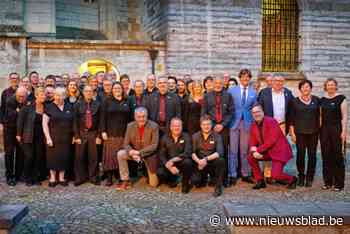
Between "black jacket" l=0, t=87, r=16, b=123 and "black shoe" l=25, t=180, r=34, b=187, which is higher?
"black jacket" l=0, t=87, r=16, b=123

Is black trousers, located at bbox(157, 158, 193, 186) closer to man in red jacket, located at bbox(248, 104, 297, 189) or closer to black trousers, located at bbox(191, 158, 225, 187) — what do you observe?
black trousers, located at bbox(191, 158, 225, 187)

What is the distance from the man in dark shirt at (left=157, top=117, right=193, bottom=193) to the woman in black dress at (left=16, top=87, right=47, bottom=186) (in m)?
2.22

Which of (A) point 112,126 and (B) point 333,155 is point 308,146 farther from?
(A) point 112,126

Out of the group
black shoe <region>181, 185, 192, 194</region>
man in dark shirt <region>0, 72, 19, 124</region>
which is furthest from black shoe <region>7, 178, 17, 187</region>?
black shoe <region>181, 185, 192, 194</region>

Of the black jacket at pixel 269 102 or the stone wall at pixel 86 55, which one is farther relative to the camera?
the stone wall at pixel 86 55

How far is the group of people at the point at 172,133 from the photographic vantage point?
340 inches

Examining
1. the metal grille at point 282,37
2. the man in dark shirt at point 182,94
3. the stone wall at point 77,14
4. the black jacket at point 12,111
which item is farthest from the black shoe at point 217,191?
the stone wall at point 77,14

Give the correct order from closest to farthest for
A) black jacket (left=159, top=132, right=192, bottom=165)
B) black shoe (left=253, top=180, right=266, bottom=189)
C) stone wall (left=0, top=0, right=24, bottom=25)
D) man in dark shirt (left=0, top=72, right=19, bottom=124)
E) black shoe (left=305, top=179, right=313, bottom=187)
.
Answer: black jacket (left=159, top=132, right=192, bottom=165), black shoe (left=253, top=180, right=266, bottom=189), black shoe (left=305, top=179, right=313, bottom=187), man in dark shirt (left=0, top=72, right=19, bottom=124), stone wall (left=0, top=0, right=24, bottom=25)

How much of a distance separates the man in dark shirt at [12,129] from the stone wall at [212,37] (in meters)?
9.01

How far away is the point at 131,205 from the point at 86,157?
2148 mm

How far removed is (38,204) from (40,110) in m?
2.17

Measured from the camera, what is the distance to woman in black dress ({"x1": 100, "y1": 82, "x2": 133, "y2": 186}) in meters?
8.98

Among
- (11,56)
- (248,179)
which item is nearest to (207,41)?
(11,56)

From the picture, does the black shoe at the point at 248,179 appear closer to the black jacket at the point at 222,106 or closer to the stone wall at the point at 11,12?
the black jacket at the point at 222,106
